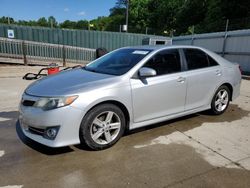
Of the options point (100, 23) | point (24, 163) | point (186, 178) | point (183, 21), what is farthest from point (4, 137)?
point (100, 23)

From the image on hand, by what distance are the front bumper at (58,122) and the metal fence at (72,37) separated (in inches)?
584

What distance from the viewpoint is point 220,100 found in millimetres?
4770

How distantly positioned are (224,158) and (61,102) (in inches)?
90.9

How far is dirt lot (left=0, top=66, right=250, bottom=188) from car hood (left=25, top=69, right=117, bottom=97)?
853 millimetres

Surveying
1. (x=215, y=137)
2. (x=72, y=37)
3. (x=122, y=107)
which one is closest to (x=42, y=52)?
(x=72, y=37)

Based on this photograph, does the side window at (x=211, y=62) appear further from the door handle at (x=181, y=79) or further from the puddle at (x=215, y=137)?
the puddle at (x=215, y=137)

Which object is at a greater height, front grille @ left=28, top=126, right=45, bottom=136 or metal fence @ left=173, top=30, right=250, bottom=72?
metal fence @ left=173, top=30, right=250, bottom=72

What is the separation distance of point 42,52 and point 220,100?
13.2 meters

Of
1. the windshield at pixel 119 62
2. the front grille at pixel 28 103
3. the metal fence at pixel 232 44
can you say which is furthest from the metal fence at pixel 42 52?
the front grille at pixel 28 103

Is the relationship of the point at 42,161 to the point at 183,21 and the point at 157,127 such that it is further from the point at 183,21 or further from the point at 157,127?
the point at 183,21

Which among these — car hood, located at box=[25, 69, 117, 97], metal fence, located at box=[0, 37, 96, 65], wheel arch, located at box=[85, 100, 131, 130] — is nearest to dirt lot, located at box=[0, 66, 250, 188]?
wheel arch, located at box=[85, 100, 131, 130]

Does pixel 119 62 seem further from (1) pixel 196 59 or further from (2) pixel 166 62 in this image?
(1) pixel 196 59

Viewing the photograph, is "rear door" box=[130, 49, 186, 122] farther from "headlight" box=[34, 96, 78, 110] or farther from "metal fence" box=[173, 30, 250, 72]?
"metal fence" box=[173, 30, 250, 72]

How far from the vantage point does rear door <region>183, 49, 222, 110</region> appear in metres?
4.09
